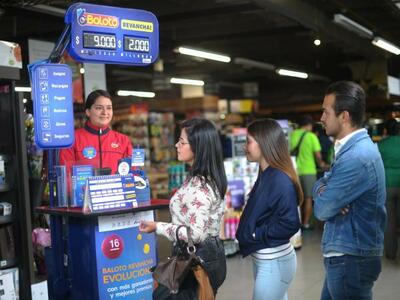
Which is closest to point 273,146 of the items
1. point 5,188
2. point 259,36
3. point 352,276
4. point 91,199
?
point 352,276

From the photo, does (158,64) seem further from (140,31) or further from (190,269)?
(190,269)

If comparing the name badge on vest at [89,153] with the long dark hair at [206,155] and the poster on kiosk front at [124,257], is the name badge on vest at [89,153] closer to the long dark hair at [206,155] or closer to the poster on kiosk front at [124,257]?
the poster on kiosk front at [124,257]

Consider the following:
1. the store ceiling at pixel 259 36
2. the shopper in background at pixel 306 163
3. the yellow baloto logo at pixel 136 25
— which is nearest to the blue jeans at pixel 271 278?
the yellow baloto logo at pixel 136 25

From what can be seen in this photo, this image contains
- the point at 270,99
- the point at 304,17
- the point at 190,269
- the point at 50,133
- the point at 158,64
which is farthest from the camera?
the point at 270,99

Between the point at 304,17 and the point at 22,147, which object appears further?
the point at 304,17

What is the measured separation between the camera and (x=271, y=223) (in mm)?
3023

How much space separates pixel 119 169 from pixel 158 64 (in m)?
10.4

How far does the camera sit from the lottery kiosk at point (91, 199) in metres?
3.63

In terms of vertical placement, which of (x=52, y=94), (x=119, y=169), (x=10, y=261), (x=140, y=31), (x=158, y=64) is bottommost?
(x=10, y=261)

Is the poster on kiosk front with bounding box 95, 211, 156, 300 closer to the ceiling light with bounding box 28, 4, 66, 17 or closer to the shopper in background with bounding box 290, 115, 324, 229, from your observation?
the shopper in background with bounding box 290, 115, 324, 229

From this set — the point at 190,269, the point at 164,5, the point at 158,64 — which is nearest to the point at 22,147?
the point at 190,269

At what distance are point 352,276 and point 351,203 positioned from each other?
0.34 metres

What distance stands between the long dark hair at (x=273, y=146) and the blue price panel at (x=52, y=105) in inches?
52.8

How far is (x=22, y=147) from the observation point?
411 centimetres
